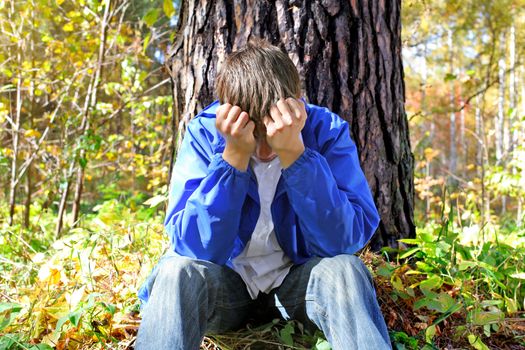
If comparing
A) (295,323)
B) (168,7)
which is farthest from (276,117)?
(168,7)

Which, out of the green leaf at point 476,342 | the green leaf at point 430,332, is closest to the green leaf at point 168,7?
the green leaf at point 430,332

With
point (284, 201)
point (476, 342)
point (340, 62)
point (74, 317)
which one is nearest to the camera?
point (74, 317)

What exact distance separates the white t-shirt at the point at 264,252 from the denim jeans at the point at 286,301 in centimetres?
5

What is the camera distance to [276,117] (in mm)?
1632

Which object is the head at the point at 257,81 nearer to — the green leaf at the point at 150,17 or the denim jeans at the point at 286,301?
the denim jeans at the point at 286,301

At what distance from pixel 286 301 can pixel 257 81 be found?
71cm

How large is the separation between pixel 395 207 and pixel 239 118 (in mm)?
1155

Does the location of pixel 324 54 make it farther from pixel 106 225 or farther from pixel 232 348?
pixel 106 225

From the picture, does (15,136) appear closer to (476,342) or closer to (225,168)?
(225,168)

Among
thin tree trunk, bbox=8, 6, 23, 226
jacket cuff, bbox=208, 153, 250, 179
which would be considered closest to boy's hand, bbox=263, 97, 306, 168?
jacket cuff, bbox=208, 153, 250, 179

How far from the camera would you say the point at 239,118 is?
162cm

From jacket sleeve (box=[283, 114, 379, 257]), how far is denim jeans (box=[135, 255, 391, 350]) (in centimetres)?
7

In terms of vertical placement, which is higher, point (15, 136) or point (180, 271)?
point (15, 136)

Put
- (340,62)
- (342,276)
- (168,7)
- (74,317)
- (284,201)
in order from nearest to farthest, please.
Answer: (342,276), (74,317), (284,201), (340,62), (168,7)
